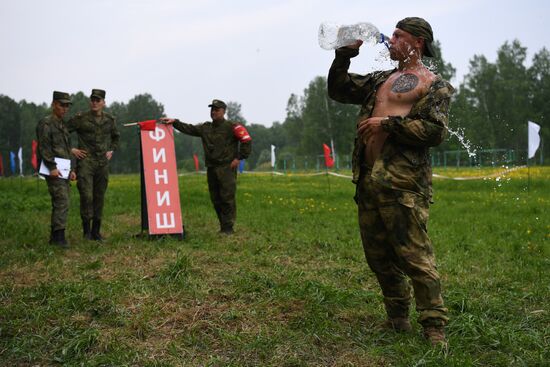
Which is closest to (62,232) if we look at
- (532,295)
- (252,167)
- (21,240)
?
(21,240)

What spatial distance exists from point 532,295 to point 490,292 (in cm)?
37

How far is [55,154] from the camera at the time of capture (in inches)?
306

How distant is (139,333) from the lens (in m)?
3.94

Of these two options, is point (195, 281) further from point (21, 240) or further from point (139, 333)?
point (21, 240)

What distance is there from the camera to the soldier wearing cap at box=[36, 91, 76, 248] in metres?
7.61

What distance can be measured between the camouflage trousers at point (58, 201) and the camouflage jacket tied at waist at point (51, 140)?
0.21m

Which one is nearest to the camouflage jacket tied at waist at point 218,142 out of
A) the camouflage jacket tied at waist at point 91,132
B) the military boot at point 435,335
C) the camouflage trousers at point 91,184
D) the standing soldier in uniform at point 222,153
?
the standing soldier in uniform at point 222,153

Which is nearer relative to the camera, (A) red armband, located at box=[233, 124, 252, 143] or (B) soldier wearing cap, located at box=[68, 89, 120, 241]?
(B) soldier wearing cap, located at box=[68, 89, 120, 241]

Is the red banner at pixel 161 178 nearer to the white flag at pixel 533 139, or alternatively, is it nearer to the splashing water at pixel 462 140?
the splashing water at pixel 462 140

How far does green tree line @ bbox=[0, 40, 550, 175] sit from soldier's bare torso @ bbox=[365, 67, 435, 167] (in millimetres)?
293

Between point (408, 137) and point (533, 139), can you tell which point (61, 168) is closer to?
point (408, 137)

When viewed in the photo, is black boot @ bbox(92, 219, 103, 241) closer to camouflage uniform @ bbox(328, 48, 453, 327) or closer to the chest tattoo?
camouflage uniform @ bbox(328, 48, 453, 327)

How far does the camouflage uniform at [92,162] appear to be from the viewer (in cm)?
839

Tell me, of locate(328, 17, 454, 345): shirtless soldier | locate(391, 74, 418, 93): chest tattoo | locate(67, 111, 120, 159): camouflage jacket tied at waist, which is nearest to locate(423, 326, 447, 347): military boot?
locate(328, 17, 454, 345): shirtless soldier
